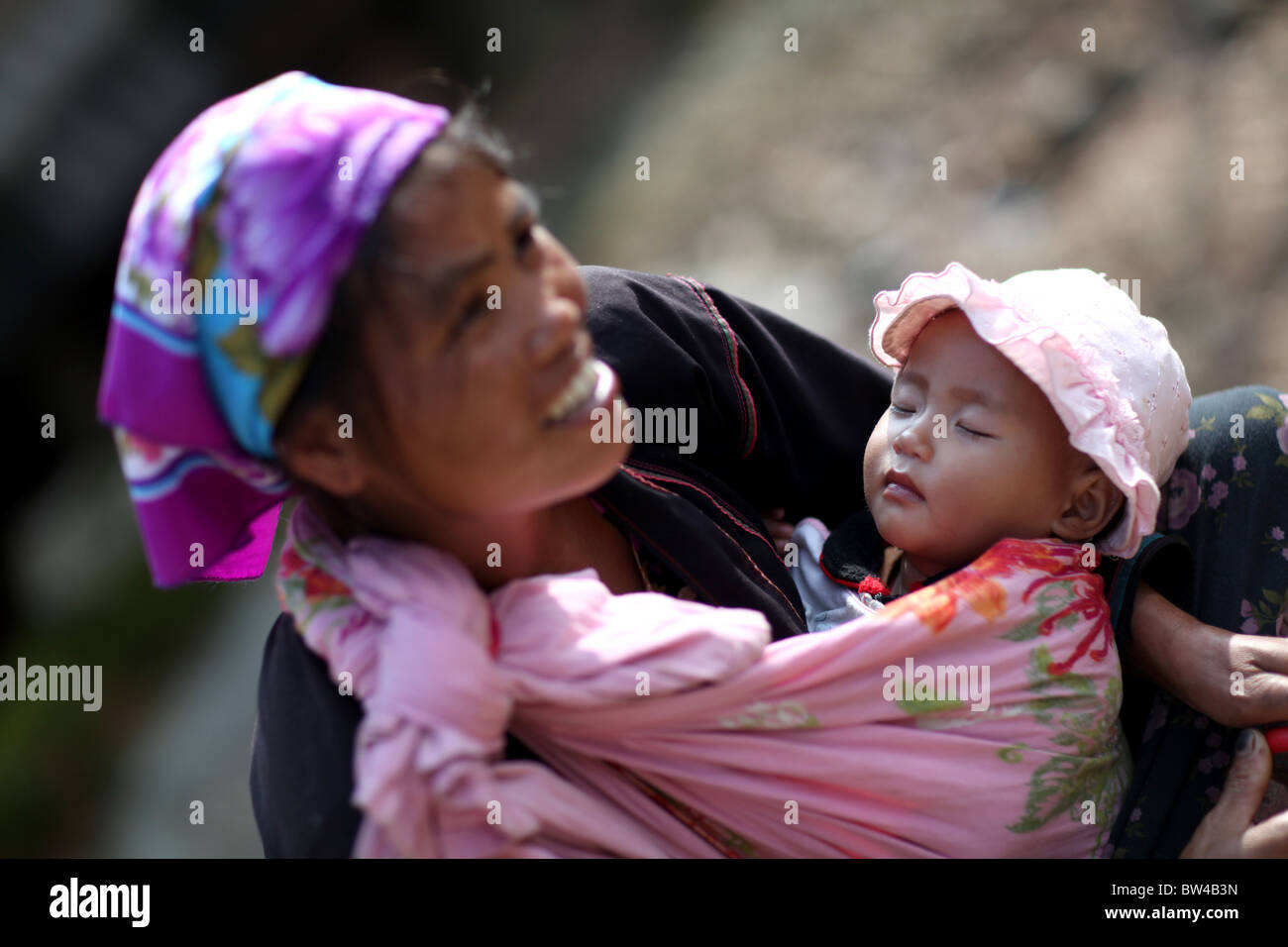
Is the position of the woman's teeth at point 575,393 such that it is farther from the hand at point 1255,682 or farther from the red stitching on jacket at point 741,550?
the hand at point 1255,682

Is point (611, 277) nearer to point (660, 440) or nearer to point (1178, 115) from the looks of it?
point (660, 440)

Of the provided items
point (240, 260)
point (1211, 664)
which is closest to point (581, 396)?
point (240, 260)

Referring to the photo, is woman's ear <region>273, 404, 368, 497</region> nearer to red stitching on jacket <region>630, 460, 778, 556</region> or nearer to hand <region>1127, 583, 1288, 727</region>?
red stitching on jacket <region>630, 460, 778, 556</region>

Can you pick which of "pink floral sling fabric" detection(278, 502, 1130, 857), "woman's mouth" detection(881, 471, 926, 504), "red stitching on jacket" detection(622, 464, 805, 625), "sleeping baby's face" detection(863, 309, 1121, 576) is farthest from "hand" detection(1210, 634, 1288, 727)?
"red stitching on jacket" detection(622, 464, 805, 625)

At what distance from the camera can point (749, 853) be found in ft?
4.69

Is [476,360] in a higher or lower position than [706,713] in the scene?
higher

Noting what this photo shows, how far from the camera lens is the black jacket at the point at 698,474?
1.31 meters

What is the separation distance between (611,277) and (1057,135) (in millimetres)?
3016

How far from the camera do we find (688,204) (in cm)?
475

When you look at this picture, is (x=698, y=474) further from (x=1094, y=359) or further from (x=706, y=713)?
(x=1094, y=359)

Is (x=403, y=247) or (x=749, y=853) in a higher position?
(x=403, y=247)

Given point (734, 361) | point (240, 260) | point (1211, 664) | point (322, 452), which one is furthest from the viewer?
point (734, 361)
